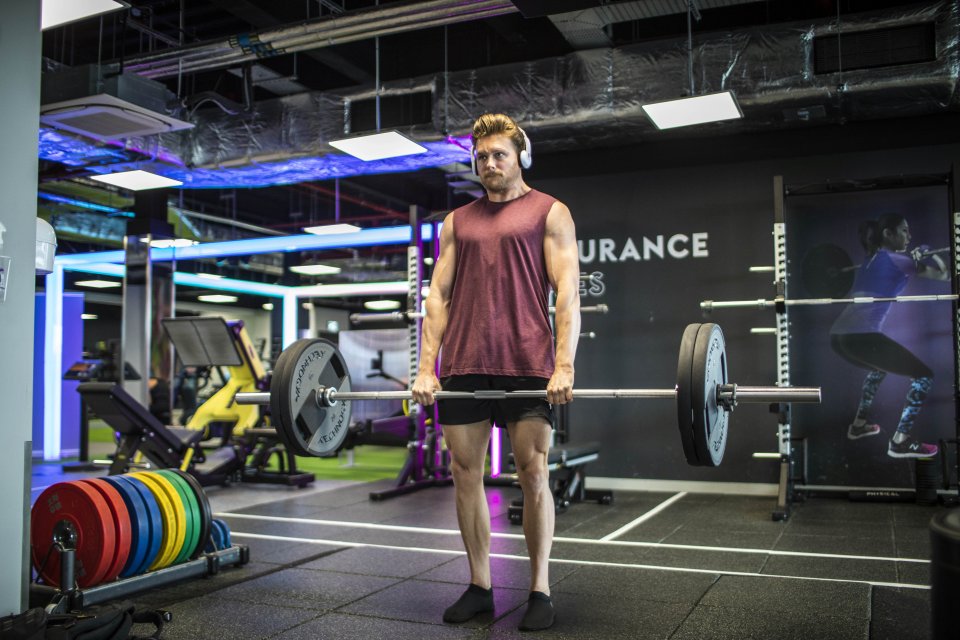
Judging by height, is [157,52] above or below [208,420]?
above

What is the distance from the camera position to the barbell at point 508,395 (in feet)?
6.94

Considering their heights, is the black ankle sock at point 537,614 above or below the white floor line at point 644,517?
above

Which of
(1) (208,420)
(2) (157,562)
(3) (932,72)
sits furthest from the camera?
(1) (208,420)

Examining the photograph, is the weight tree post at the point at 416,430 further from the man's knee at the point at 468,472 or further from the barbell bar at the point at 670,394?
the barbell bar at the point at 670,394

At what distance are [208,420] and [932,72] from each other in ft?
16.7

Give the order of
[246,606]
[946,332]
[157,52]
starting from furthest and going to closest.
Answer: [157,52], [946,332], [246,606]

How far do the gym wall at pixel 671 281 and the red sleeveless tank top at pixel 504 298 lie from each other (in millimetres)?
3390

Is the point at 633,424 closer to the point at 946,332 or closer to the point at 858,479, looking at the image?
the point at 858,479

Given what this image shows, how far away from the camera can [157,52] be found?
5590mm

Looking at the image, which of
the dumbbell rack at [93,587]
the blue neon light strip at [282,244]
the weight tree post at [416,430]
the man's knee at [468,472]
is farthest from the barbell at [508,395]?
the blue neon light strip at [282,244]

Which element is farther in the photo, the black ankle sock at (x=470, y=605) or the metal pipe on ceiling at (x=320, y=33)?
the metal pipe on ceiling at (x=320, y=33)

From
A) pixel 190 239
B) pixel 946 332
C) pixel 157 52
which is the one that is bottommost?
pixel 946 332

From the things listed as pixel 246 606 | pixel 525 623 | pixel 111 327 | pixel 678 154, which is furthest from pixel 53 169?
pixel 111 327

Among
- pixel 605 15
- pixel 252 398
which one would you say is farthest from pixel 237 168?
pixel 252 398
